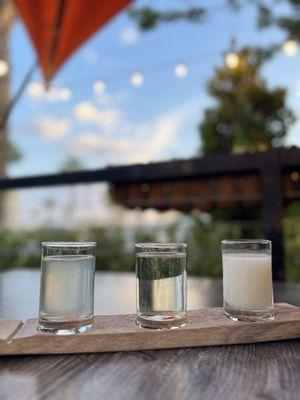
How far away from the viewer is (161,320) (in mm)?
446

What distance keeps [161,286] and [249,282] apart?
134mm

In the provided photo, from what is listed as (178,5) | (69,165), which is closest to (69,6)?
(178,5)

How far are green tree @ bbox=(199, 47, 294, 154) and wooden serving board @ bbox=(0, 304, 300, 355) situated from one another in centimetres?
377

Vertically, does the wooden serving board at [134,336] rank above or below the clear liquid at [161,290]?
below

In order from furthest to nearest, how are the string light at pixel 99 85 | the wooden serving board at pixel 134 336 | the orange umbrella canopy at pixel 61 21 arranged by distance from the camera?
the string light at pixel 99 85 → the orange umbrella canopy at pixel 61 21 → the wooden serving board at pixel 134 336

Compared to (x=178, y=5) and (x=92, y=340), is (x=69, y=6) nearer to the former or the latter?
(x=92, y=340)

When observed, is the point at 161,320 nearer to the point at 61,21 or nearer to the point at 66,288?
the point at 66,288

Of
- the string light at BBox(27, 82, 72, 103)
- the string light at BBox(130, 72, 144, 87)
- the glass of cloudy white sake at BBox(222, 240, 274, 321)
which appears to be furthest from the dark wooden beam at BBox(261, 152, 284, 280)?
the string light at BBox(27, 82, 72, 103)

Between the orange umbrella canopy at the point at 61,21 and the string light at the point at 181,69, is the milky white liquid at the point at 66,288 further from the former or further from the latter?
the string light at the point at 181,69

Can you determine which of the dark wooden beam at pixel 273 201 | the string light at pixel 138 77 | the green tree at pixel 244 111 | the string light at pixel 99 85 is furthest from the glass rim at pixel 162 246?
the green tree at pixel 244 111

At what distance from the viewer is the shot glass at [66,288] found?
432 millimetres

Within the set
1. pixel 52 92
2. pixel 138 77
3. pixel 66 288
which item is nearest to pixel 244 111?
pixel 138 77

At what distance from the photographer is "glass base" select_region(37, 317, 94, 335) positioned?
42cm

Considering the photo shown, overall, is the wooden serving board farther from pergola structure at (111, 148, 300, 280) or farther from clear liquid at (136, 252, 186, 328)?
pergola structure at (111, 148, 300, 280)
